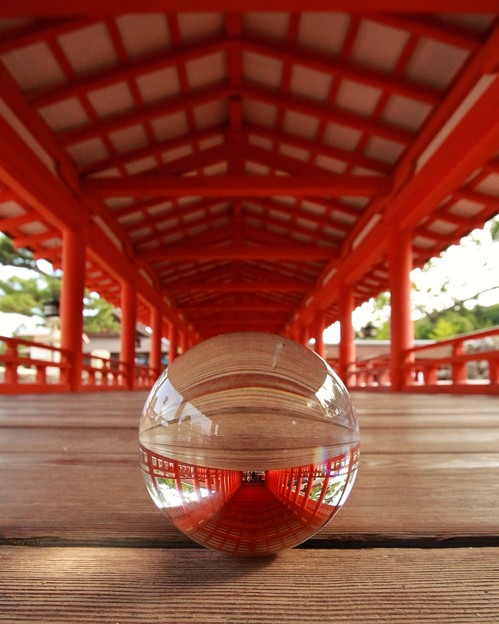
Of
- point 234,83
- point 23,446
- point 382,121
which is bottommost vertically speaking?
point 23,446

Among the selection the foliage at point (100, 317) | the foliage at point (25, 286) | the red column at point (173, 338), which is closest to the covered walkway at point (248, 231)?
the red column at point (173, 338)

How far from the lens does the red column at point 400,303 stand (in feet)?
20.8

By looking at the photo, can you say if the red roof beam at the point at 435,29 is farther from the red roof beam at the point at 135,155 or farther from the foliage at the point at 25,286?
the foliage at the point at 25,286

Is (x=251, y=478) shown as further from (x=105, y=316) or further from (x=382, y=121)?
(x=105, y=316)

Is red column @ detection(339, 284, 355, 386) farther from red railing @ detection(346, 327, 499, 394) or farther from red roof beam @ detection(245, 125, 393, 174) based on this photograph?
red roof beam @ detection(245, 125, 393, 174)

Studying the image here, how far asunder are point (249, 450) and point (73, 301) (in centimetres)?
662

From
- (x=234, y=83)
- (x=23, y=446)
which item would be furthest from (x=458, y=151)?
(x=23, y=446)

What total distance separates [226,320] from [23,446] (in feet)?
50.0

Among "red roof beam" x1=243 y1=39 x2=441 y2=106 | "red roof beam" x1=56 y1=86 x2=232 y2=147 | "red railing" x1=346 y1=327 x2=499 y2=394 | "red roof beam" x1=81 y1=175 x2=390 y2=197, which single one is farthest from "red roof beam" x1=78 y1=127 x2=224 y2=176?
"red railing" x1=346 y1=327 x2=499 y2=394

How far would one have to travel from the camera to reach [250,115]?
20.6 feet

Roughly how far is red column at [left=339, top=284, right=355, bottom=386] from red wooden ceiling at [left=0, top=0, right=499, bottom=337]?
3.85 ft

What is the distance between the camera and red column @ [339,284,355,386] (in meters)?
9.27

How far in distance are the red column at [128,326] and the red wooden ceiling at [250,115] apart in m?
0.76

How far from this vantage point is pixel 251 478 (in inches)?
13.6
